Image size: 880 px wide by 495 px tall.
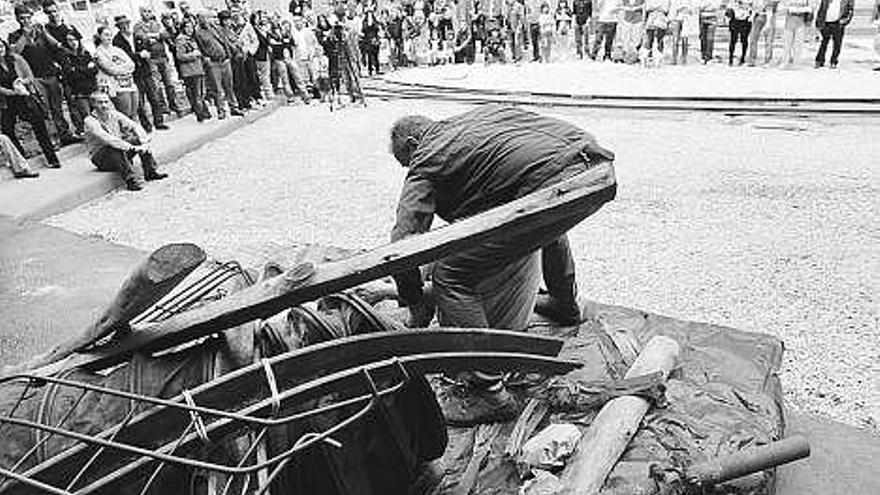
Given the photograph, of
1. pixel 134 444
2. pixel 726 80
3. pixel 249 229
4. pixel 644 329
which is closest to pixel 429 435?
pixel 134 444

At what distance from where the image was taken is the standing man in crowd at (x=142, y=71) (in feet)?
35.9

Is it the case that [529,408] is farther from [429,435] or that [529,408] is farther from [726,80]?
[726,80]

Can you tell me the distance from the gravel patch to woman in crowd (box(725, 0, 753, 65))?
15.5 feet

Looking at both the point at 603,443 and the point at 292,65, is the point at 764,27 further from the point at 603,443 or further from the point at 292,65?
the point at 603,443

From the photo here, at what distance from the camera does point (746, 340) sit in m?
4.02

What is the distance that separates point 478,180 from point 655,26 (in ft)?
46.1

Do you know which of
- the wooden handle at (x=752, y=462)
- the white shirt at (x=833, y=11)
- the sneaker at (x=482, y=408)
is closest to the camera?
the wooden handle at (x=752, y=462)

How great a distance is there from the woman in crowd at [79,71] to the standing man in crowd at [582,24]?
1168cm

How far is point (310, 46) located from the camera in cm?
1495

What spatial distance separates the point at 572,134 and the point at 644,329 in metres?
1.43

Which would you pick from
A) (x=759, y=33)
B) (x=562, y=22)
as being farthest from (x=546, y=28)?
(x=759, y=33)

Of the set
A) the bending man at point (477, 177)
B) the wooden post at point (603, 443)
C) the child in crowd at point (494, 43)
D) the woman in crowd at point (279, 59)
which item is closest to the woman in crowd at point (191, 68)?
the woman in crowd at point (279, 59)

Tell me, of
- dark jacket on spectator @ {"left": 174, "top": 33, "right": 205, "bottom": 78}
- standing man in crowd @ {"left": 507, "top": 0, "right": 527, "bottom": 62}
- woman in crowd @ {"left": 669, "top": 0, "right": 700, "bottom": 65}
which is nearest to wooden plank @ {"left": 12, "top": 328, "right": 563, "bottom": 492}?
dark jacket on spectator @ {"left": 174, "top": 33, "right": 205, "bottom": 78}

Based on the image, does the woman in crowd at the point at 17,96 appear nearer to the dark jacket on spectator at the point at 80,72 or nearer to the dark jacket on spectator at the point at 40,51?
the dark jacket on spectator at the point at 40,51
